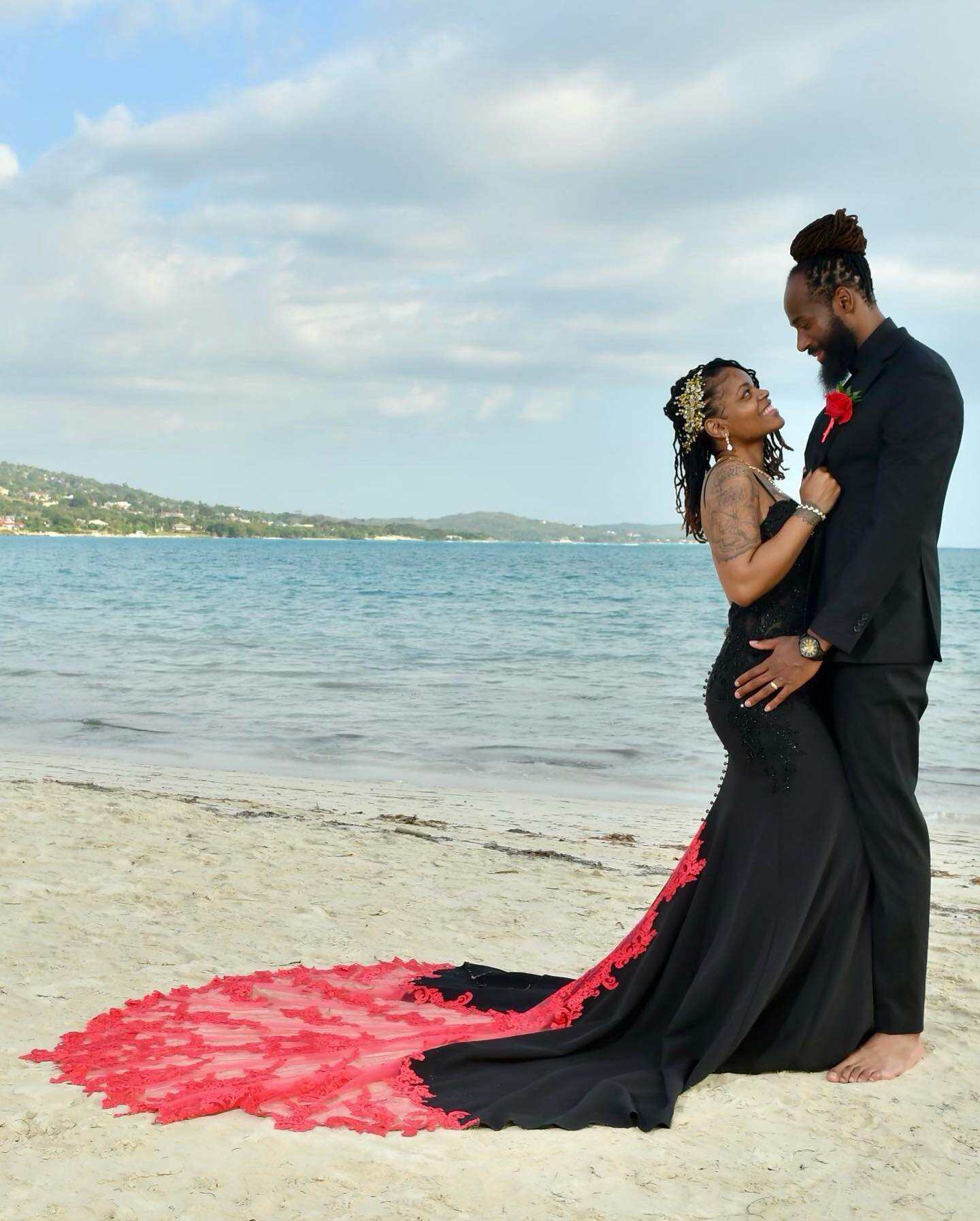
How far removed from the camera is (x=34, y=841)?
269 inches

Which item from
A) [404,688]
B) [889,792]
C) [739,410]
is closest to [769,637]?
[889,792]

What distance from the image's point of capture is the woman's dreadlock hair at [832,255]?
3.40m

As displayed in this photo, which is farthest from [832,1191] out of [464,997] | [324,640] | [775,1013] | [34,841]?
[324,640]

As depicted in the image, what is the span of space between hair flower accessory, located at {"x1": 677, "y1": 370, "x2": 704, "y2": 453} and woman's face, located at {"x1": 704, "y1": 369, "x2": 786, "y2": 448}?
0.03m

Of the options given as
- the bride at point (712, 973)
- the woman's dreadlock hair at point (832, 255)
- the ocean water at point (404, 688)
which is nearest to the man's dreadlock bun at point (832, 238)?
the woman's dreadlock hair at point (832, 255)

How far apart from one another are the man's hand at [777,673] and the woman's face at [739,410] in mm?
653

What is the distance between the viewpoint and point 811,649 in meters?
3.36

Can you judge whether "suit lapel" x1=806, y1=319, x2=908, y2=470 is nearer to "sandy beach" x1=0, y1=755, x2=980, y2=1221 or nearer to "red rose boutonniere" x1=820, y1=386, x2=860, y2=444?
"red rose boutonniere" x1=820, y1=386, x2=860, y2=444

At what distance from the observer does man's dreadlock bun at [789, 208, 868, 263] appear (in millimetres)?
3396

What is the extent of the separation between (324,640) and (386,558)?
74.7 meters

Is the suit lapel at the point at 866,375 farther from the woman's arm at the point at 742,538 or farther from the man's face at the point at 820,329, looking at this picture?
the woman's arm at the point at 742,538

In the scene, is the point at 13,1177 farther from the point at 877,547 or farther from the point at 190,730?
the point at 190,730

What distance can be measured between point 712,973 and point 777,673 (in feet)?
3.10

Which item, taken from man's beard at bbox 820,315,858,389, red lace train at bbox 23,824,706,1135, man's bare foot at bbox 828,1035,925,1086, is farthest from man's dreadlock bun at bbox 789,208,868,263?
man's bare foot at bbox 828,1035,925,1086
